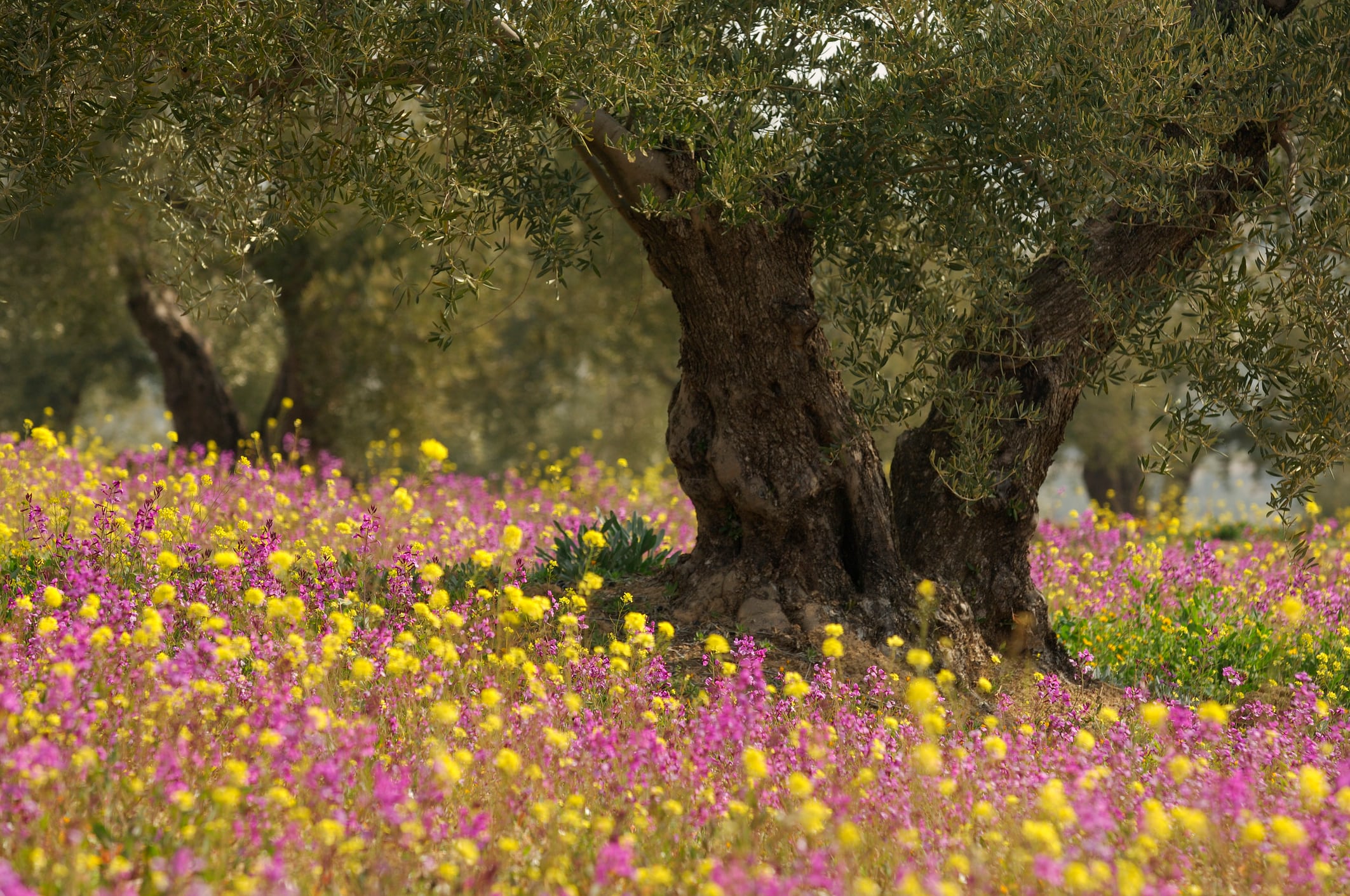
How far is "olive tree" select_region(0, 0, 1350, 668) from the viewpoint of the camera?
18.3 feet

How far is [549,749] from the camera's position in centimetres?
449

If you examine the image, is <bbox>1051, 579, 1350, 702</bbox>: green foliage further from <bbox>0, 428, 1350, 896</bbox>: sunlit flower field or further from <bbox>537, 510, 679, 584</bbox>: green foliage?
<bbox>537, 510, 679, 584</bbox>: green foliage

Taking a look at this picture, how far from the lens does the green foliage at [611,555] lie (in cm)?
792

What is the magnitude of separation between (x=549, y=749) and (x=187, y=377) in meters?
14.4

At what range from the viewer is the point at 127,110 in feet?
18.6

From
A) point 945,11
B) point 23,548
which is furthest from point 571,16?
point 23,548

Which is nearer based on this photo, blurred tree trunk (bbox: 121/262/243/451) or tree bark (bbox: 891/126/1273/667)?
tree bark (bbox: 891/126/1273/667)

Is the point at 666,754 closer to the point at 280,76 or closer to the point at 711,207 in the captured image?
the point at 711,207

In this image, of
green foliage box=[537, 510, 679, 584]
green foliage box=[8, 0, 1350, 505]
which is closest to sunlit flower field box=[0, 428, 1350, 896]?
green foliage box=[537, 510, 679, 584]

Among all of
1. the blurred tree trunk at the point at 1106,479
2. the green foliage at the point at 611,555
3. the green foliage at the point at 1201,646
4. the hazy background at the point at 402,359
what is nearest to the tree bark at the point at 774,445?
the green foliage at the point at 611,555

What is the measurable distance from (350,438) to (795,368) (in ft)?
44.6

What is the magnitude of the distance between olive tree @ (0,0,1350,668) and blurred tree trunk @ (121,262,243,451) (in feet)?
35.5

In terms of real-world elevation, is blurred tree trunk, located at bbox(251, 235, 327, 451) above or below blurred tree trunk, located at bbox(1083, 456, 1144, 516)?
below

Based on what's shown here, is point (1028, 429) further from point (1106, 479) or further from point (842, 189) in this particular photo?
point (1106, 479)
